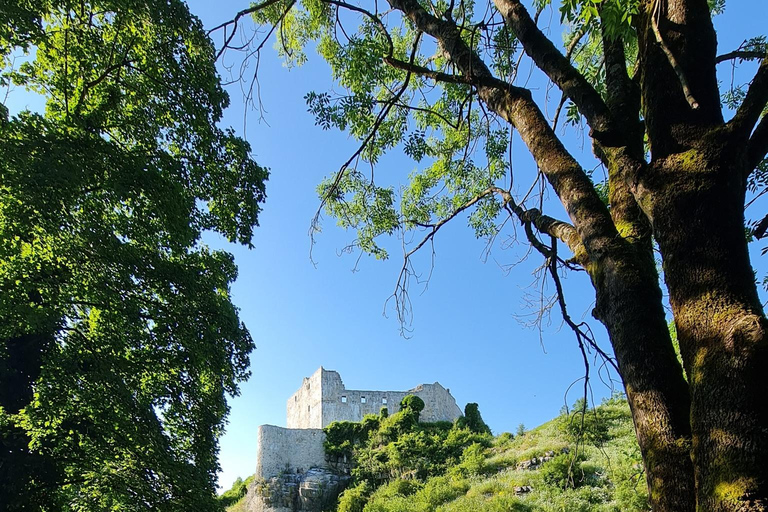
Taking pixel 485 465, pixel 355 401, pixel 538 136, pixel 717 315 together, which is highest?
pixel 355 401

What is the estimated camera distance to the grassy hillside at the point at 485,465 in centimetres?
1336

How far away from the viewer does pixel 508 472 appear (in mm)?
17969

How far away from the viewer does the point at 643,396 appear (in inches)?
74.7

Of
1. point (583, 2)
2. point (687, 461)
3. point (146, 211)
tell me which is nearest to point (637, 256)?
point (687, 461)

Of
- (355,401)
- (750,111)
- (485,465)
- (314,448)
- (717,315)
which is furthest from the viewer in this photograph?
(355,401)

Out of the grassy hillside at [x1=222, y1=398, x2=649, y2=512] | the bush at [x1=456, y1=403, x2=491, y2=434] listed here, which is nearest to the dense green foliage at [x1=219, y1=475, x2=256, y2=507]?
the grassy hillside at [x1=222, y1=398, x2=649, y2=512]

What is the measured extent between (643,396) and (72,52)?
698cm

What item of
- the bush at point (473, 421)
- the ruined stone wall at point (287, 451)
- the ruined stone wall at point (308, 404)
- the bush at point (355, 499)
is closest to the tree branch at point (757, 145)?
the bush at point (355, 499)

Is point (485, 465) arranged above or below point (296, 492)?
above

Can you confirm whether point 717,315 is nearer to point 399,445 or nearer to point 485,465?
point 485,465

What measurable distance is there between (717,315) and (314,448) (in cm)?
2790

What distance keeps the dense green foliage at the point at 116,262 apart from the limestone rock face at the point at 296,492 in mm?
18722

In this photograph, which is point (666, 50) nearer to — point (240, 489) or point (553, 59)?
point (553, 59)

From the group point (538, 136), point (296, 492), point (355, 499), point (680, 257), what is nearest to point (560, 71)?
point (538, 136)
